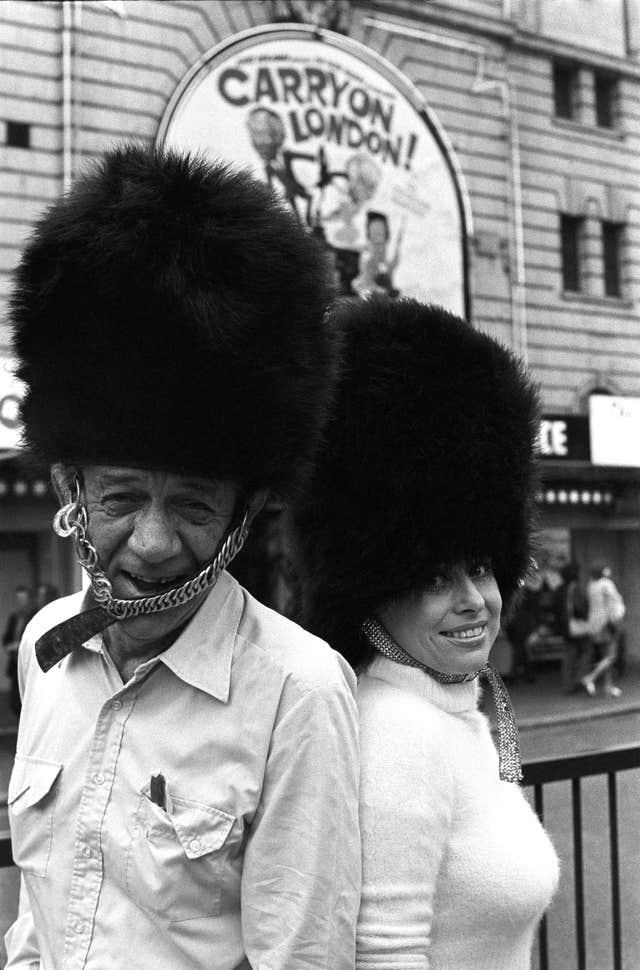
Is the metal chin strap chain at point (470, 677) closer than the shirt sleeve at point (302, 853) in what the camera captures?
No

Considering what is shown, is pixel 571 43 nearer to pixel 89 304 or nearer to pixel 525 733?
pixel 525 733

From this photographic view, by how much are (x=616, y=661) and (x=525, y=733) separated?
611 centimetres

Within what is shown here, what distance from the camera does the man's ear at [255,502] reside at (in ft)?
6.40

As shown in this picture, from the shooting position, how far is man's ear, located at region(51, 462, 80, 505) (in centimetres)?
196

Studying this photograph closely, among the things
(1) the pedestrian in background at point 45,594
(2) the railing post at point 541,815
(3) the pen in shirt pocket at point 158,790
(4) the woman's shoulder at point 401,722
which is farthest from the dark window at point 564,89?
(3) the pen in shirt pocket at point 158,790

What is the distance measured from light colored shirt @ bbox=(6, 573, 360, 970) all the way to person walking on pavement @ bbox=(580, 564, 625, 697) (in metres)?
15.5

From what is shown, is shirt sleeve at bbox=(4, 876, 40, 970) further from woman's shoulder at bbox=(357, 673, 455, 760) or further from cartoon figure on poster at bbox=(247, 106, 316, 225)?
cartoon figure on poster at bbox=(247, 106, 316, 225)

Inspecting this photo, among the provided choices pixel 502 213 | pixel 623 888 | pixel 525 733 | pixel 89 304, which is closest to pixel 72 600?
pixel 89 304

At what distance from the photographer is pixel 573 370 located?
21.5 metres

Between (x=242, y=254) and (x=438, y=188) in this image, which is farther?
(x=438, y=188)

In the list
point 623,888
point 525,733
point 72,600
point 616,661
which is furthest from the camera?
point 616,661

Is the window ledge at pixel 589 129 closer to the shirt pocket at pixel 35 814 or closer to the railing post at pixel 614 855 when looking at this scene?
the railing post at pixel 614 855

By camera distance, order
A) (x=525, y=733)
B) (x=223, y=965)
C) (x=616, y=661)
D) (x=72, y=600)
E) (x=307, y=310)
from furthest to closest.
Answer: (x=616, y=661) < (x=525, y=733) < (x=72, y=600) < (x=307, y=310) < (x=223, y=965)

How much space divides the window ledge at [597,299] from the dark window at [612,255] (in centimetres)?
29
